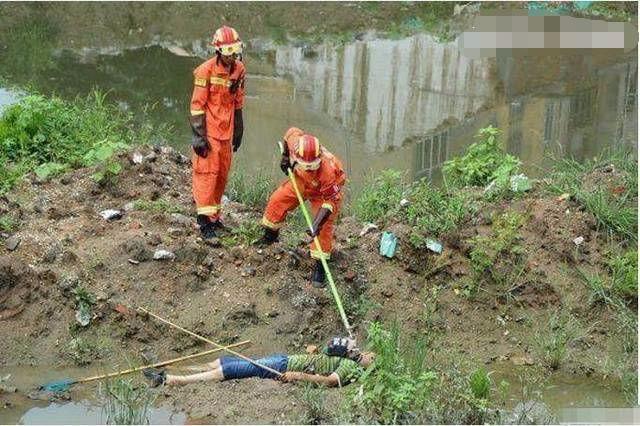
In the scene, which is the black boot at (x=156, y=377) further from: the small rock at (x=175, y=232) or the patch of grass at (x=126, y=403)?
the small rock at (x=175, y=232)

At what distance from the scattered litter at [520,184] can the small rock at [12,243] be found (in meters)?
3.85

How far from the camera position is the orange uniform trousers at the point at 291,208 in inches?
265

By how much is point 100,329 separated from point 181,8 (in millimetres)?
10243

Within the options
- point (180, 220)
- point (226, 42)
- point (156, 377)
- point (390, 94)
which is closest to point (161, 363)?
point (156, 377)

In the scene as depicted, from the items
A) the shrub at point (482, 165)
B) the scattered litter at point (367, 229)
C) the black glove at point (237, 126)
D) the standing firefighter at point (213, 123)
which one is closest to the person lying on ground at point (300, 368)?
the standing firefighter at point (213, 123)

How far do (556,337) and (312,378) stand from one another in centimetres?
177

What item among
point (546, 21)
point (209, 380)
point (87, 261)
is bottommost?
point (209, 380)

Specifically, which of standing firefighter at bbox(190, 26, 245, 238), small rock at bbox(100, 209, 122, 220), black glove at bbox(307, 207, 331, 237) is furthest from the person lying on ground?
small rock at bbox(100, 209, 122, 220)

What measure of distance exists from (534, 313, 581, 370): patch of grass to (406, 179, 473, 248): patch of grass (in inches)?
43.2

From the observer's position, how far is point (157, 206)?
24.5 feet

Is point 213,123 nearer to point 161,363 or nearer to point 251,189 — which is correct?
point 251,189

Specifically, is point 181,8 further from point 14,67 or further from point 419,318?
point 419,318

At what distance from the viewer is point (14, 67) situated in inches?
476

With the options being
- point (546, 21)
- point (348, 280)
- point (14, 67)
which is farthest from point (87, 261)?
point (546, 21)
